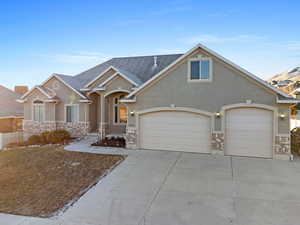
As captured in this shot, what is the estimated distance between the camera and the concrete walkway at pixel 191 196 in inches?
197

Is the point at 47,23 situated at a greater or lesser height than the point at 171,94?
greater

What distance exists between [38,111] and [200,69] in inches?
526

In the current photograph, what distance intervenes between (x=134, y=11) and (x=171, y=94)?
22.4 feet

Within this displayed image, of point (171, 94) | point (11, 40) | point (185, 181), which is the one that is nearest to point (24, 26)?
point (11, 40)

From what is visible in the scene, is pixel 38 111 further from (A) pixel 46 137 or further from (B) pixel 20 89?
(B) pixel 20 89

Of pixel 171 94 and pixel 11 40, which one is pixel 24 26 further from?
pixel 171 94

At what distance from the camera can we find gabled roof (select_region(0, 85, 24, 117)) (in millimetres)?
22423

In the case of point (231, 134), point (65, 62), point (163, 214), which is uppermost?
point (65, 62)

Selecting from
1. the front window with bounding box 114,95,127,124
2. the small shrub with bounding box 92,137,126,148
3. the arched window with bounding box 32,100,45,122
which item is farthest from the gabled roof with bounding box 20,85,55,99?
the small shrub with bounding box 92,137,126,148

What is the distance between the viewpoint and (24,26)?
14.9 metres

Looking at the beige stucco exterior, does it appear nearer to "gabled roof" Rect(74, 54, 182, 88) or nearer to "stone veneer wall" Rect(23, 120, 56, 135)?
"gabled roof" Rect(74, 54, 182, 88)

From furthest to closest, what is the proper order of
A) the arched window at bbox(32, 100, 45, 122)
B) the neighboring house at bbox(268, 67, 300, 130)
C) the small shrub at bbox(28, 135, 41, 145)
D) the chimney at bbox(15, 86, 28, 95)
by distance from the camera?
the chimney at bbox(15, 86, 28, 95)
the arched window at bbox(32, 100, 45, 122)
the neighboring house at bbox(268, 67, 300, 130)
the small shrub at bbox(28, 135, 41, 145)

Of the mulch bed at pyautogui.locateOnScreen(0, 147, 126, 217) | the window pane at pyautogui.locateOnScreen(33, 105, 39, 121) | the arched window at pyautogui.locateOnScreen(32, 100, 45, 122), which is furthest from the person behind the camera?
the window pane at pyautogui.locateOnScreen(33, 105, 39, 121)

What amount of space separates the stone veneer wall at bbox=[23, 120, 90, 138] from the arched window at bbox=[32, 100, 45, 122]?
350 mm
